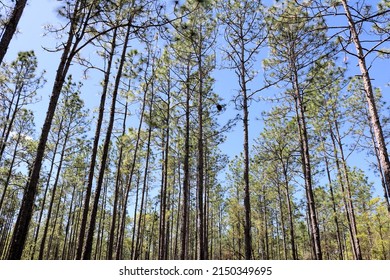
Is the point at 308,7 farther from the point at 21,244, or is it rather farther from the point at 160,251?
the point at 160,251

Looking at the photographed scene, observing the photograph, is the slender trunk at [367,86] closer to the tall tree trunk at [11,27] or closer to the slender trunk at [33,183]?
the slender trunk at [33,183]

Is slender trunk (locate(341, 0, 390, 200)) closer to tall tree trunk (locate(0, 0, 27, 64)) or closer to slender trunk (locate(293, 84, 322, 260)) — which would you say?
slender trunk (locate(293, 84, 322, 260))

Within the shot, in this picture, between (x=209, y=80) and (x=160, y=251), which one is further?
(x=160, y=251)

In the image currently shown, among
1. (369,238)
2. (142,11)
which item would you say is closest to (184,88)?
(142,11)

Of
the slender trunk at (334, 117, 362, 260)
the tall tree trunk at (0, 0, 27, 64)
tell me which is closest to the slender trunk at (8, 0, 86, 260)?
the tall tree trunk at (0, 0, 27, 64)

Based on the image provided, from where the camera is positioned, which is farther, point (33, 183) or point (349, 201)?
point (349, 201)

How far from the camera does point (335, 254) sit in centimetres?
2858

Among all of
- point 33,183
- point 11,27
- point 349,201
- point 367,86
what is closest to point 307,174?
point 367,86

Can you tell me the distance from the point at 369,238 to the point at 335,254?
15.6 m

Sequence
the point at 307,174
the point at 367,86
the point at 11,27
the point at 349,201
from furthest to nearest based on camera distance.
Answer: the point at 349,201
the point at 307,174
the point at 367,86
the point at 11,27

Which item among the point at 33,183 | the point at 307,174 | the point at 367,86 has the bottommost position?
the point at 33,183

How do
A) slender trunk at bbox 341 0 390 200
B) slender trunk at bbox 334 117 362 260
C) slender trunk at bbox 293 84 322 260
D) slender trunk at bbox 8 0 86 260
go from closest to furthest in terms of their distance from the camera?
slender trunk at bbox 8 0 86 260 → slender trunk at bbox 341 0 390 200 → slender trunk at bbox 293 84 322 260 → slender trunk at bbox 334 117 362 260

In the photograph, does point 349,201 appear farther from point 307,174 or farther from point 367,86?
point 367,86

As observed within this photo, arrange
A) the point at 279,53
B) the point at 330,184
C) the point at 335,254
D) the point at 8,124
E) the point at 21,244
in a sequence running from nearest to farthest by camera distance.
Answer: the point at 21,244, the point at 279,53, the point at 8,124, the point at 330,184, the point at 335,254
